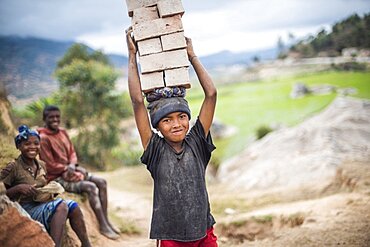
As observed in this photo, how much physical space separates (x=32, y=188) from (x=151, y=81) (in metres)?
1.51

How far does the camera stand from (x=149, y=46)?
280 centimetres

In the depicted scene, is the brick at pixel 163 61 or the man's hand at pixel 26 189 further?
the man's hand at pixel 26 189

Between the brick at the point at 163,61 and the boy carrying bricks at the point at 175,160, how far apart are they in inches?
3.3

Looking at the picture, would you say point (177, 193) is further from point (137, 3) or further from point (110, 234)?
point (110, 234)

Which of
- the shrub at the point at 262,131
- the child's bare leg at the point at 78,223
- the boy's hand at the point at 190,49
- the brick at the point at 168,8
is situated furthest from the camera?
the shrub at the point at 262,131

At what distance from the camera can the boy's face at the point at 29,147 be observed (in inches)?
134

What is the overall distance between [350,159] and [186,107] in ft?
22.4

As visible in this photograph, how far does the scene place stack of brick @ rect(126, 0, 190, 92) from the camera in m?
2.76

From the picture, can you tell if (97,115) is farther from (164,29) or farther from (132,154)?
(164,29)

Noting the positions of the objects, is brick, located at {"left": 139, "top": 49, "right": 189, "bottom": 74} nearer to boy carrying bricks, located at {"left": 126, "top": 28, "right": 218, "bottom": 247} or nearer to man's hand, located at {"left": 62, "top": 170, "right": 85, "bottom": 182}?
boy carrying bricks, located at {"left": 126, "top": 28, "right": 218, "bottom": 247}

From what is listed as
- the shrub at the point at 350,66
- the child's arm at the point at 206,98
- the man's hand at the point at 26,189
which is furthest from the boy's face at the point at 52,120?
the shrub at the point at 350,66

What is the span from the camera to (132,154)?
54.0 ft

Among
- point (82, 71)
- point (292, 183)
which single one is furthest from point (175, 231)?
point (82, 71)

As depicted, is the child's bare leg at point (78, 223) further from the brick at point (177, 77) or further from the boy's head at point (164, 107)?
the brick at point (177, 77)
